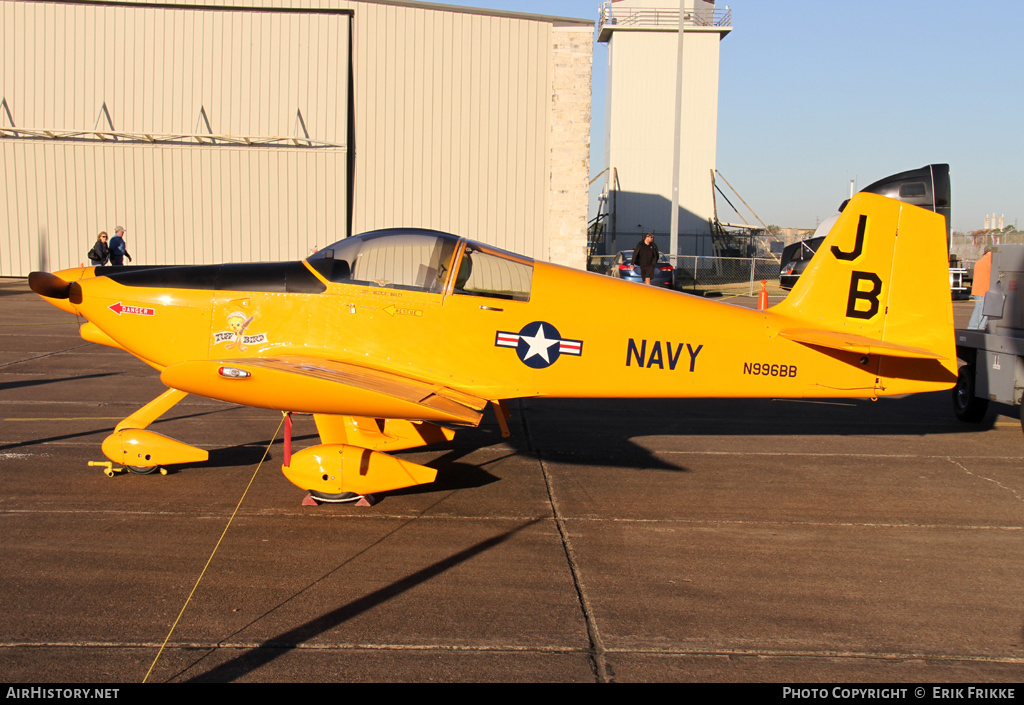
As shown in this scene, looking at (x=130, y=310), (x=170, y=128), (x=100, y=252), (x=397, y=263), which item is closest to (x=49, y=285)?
(x=130, y=310)

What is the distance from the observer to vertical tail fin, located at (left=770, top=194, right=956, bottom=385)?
6617mm

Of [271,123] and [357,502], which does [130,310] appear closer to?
[357,502]

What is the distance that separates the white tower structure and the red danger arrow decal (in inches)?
1505

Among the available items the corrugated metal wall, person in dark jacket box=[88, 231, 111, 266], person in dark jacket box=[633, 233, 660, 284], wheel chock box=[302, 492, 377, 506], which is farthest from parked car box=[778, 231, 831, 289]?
wheel chock box=[302, 492, 377, 506]

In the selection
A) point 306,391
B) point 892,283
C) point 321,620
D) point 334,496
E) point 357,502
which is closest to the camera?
point 321,620

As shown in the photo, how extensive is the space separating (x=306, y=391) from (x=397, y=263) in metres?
1.47

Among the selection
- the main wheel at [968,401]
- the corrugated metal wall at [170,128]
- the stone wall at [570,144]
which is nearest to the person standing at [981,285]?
the main wheel at [968,401]

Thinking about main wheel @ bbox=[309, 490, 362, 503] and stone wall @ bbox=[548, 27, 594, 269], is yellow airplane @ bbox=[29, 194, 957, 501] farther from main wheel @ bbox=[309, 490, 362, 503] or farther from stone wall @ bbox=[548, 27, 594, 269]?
stone wall @ bbox=[548, 27, 594, 269]

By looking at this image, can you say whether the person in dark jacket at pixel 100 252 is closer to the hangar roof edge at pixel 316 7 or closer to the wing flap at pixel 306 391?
A: the hangar roof edge at pixel 316 7

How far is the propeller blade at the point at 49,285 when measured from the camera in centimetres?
598

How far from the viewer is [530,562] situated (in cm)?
480

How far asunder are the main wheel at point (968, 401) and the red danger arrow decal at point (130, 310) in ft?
29.1

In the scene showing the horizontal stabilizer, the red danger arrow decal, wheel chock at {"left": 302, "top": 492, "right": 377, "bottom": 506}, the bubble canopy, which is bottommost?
wheel chock at {"left": 302, "top": 492, "right": 377, "bottom": 506}
